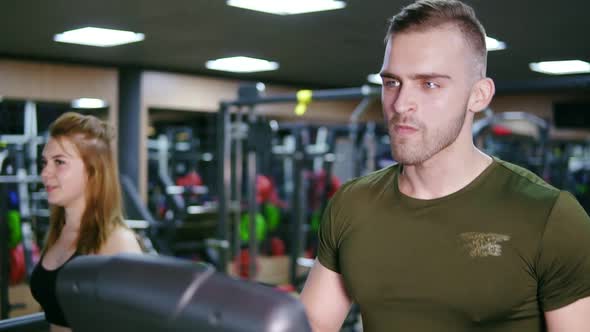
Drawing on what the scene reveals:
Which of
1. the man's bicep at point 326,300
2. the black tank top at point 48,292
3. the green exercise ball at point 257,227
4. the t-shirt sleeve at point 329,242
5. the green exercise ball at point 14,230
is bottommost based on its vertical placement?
the green exercise ball at point 257,227

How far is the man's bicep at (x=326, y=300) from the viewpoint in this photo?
1.56 m

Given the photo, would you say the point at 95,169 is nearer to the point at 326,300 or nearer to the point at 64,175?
the point at 64,175

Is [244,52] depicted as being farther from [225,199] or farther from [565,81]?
[565,81]

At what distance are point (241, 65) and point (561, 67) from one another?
3260 millimetres

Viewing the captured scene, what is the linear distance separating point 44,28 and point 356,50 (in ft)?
8.63

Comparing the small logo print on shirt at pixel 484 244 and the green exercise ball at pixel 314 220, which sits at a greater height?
the small logo print on shirt at pixel 484 244

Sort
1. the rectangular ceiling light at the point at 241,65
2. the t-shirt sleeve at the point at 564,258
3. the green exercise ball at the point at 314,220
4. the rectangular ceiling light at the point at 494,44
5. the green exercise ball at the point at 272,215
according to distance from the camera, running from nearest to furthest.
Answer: the t-shirt sleeve at the point at 564,258, the rectangular ceiling light at the point at 494,44, the rectangular ceiling light at the point at 241,65, the green exercise ball at the point at 314,220, the green exercise ball at the point at 272,215

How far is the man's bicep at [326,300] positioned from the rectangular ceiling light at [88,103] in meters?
6.22

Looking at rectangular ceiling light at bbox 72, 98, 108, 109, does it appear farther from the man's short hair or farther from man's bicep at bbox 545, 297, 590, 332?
man's bicep at bbox 545, 297, 590, 332

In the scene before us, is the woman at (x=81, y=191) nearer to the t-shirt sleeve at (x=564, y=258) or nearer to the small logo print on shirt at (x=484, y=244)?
the small logo print on shirt at (x=484, y=244)

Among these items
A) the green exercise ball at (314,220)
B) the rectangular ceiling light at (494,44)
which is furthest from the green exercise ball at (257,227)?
the rectangular ceiling light at (494,44)

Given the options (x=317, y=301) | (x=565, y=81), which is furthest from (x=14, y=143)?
(x=317, y=301)

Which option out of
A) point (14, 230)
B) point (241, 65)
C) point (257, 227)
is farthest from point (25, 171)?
point (257, 227)

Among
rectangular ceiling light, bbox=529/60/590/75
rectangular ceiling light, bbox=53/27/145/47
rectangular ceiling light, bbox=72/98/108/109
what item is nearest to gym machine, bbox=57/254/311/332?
rectangular ceiling light, bbox=53/27/145/47
